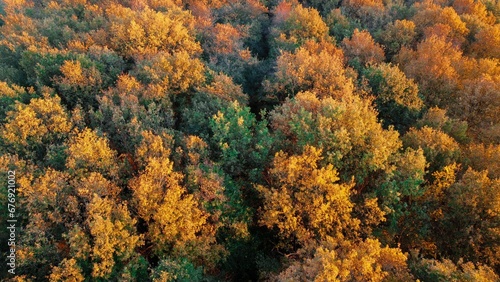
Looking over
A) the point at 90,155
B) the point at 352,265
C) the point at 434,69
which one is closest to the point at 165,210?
the point at 90,155

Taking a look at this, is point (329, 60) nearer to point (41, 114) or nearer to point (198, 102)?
point (198, 102)

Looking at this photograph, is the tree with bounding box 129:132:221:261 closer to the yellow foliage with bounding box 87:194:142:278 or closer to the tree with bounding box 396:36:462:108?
the yellow foliage with bounding box 87:194:142:278

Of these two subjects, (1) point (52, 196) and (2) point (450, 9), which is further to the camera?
(2) point (450, 9)

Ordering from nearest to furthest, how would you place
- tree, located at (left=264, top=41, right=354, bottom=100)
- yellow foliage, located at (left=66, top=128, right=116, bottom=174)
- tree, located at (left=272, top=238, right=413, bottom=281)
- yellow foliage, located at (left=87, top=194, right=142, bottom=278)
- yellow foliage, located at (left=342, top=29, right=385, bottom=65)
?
tree, located at (left=272, top=238, right=413, bottom=281)
yellow foliage, located at (left=87, top=194, right=142, bottom=278)
yellow foliage, located at (left=66, top=128, right=116, bottom=174)
tree, located at (left=264, top=41, right=354, bottom=100)
yellow foliage, located at (left=342, top=29, right=385, bottom=65)

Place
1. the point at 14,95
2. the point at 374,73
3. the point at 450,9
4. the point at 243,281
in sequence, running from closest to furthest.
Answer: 1. the point at 243,281
2. the point at 14,95
3. the point at 374,73
4. the point at 450,9

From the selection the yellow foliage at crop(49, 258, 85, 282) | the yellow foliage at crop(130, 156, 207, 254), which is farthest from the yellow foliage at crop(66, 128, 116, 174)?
the yellow foliage at crop(49, 258, 85, 282)

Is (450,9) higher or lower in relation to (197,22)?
higher

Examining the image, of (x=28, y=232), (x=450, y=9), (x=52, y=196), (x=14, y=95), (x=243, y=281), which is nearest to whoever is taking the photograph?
(x=28, y=232)

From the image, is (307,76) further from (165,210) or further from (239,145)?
(165,210)

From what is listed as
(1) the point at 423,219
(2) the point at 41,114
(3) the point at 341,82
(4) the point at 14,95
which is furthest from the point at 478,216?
(4) the point at 14,95

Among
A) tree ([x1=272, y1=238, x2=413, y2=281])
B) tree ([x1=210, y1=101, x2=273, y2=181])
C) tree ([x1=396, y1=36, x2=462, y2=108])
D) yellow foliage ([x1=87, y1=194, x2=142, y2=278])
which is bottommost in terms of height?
yellow foliage ([x1=87, y1=194, x2=142, y2=278])
